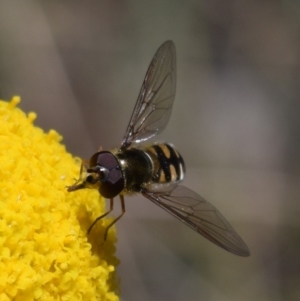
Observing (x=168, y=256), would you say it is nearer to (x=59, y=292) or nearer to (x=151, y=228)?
(x=151, y=228)

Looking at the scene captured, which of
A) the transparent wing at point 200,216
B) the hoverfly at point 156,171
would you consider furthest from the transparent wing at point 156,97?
the transparent wing at point 200,216

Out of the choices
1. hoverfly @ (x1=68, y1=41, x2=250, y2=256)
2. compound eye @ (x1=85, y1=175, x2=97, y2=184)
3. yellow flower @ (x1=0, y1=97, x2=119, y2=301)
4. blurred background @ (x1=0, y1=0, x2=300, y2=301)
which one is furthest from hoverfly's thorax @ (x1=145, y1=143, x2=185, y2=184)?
blurred background @ (x1=0, y1=0, x2=300, y2=301)

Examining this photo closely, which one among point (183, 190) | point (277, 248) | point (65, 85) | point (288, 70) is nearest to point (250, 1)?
point (288, 70)

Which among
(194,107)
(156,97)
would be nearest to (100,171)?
(156,97)

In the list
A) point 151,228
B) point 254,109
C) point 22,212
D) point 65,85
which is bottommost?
point 151,228

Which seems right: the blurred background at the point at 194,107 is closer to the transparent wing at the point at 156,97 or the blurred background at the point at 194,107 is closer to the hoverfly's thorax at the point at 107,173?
the transparent wing at the point at 156,97
